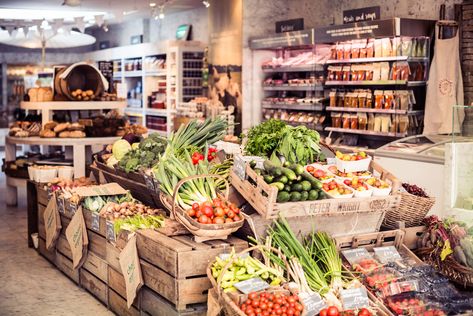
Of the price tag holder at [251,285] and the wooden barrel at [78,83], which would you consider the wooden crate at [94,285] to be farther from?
the wooden barrel at [78,83]

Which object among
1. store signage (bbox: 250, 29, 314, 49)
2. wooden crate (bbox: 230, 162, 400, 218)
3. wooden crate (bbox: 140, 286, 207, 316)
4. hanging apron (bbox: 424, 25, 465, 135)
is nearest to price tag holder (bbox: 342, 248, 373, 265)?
wooden crate (bbox: 230, 162, 400, 218)

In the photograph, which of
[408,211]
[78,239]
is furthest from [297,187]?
[78,239]

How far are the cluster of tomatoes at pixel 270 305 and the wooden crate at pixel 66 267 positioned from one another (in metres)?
2.72

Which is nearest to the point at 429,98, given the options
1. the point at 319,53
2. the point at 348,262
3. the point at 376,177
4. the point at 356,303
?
the point at 319,53

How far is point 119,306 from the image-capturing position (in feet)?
16.5

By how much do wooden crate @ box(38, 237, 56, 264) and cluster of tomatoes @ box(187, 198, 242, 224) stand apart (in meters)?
2.72

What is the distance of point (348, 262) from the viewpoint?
4.18 metres

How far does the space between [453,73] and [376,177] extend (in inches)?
140

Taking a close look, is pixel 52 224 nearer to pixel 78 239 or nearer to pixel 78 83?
pixel 78 239

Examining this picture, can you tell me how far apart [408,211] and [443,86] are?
11.6 feet

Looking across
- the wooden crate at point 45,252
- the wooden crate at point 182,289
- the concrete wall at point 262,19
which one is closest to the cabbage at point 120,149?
the wooden crate at point 45,252

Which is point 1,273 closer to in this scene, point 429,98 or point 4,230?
point 4,230

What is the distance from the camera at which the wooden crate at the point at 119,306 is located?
15.7ft

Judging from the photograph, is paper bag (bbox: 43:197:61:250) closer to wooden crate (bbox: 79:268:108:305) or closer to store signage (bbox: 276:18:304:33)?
wooden crate (bbox: 79:268:108:305)
